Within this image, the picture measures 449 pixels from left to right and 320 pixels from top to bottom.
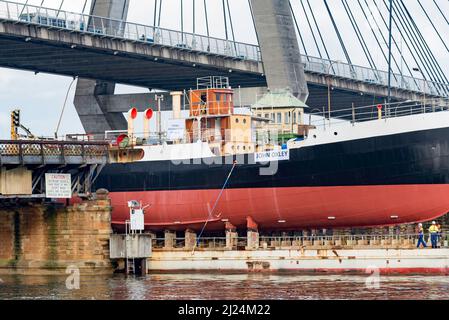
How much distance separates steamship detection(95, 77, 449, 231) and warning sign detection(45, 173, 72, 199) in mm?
5973

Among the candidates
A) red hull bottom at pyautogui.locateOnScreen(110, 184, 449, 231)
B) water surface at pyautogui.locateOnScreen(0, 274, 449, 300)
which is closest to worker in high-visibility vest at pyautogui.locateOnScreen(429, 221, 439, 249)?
water surface at pyautogui.locateOnScreen(0, 274, 449, 300)

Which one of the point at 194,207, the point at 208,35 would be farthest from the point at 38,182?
the point at 208,35

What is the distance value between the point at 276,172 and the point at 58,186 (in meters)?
11.6

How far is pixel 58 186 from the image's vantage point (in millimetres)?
64000

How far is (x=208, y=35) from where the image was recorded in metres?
104

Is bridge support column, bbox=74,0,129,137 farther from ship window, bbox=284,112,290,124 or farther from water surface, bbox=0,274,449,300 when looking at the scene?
water surface, bbox=0,274,449,300

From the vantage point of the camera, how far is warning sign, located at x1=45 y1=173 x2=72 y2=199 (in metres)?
63.7

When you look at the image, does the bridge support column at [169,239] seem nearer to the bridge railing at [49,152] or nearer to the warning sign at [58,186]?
the bridge railing at [49,152]

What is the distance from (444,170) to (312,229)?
7980 millimetres

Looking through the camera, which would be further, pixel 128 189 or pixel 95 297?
pixel 128 189

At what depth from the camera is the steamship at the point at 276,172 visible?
64625mm

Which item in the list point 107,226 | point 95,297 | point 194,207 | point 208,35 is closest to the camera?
point 95,297
